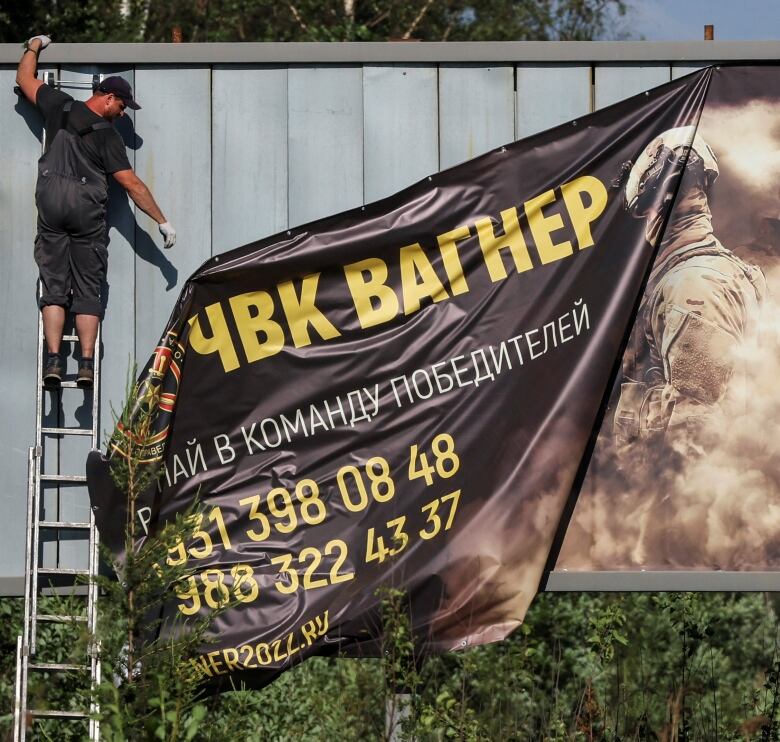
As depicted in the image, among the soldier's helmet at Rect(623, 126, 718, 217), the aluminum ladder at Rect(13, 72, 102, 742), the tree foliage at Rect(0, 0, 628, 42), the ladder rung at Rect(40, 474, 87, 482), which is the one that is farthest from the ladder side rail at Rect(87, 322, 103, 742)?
the tree foliage at Rect(0, 0, 628, 42)

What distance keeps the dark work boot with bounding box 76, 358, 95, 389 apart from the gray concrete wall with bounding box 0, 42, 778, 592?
131 mm

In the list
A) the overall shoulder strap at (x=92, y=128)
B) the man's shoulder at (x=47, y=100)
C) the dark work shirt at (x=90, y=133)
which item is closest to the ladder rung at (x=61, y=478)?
the dark work shirt at (x=90, y=133)

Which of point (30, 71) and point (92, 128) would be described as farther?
point (30, 71)

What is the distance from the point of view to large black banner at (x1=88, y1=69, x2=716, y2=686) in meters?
6.26

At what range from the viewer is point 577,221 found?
635cm

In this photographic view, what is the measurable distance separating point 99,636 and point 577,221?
9.53 feet

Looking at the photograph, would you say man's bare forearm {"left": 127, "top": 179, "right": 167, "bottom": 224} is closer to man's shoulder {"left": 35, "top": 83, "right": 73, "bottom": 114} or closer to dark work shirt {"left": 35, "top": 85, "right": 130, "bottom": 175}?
dark work shirt {"left": 35, "top": 85, "right": 130, "bottom": 175}

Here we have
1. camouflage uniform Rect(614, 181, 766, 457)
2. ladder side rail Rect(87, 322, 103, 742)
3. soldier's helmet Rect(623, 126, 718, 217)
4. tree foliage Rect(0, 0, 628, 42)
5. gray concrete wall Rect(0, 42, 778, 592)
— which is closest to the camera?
ladder side rail Rect(87, 322, 103, 742)

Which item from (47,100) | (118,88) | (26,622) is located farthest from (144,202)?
(26,622)

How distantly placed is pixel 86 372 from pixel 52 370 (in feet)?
0.52

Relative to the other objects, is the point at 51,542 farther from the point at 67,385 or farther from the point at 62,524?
the point at 67,385

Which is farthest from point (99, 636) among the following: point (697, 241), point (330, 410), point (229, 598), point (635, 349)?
point (697, 241)

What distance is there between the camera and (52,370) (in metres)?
6.39

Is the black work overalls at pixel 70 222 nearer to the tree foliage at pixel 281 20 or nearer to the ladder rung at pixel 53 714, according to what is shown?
the ladder rung at pixel 53 714
